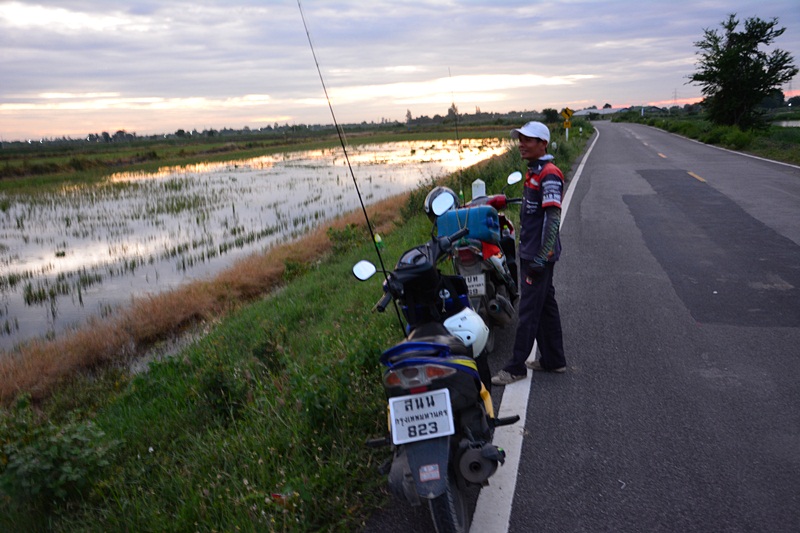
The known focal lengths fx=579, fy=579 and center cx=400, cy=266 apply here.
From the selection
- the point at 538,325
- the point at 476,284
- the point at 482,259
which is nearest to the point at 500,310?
the point at 476,284

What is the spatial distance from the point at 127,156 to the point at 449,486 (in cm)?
5199

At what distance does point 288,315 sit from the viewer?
784cm

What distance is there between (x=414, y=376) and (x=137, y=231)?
16.1 metres

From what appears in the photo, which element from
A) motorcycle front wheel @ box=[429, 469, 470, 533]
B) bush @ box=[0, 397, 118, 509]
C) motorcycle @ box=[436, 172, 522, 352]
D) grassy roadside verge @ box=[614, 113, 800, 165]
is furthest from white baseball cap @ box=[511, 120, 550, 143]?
grassy roadside verge @ box=[614, 113, 800, 165]

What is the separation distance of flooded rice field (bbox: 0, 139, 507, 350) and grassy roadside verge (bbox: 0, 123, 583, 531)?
294cm

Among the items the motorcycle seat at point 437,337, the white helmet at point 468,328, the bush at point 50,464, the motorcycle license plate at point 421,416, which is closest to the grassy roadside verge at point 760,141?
the white helmet at point 468,328

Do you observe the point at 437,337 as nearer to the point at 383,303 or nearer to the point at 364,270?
the point at 383,303

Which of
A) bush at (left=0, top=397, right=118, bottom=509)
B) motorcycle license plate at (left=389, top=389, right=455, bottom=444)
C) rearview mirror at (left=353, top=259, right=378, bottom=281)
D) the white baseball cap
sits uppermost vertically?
the white baseball cap

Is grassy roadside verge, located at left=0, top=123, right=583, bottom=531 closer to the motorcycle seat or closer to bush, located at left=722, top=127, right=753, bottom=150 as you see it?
the motorcycle seat

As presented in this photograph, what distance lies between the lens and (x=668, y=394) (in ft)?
13.6

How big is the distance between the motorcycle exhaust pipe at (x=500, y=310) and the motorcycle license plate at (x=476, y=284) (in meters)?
0.20

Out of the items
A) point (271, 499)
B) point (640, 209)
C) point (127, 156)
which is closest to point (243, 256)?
point (640, 209)

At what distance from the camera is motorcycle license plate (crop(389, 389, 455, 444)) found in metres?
2.68

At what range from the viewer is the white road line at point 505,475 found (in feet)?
9.59
